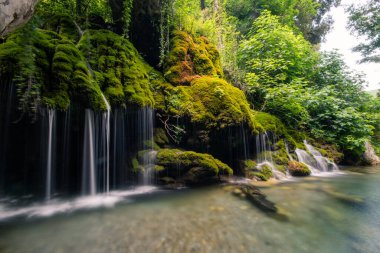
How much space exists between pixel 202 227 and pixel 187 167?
8.07ft

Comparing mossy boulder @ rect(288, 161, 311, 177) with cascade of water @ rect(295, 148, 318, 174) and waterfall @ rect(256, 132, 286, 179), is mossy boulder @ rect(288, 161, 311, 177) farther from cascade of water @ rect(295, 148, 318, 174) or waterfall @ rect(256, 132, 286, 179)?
cascade of water @ rect(295, 148, 318, 174)

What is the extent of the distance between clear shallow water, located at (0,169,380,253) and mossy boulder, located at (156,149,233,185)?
2.93 feet

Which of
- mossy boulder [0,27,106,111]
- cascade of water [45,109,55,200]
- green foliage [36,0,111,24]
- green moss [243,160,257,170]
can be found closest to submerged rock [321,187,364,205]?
green moss [243,160,257,170]

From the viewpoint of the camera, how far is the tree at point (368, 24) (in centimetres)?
1357

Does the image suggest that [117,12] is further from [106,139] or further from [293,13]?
[293,13]

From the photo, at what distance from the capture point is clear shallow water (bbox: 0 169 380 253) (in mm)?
2401

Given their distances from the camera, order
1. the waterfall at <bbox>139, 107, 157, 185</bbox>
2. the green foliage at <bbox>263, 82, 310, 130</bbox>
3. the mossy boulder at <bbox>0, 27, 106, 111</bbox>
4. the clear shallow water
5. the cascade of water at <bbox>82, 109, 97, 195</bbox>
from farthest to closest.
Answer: the green foliage at <bbox>263, 82, 310, 130</bbox>, the waterfall at <bbox>139, 107, 157, 185</bbox>, the cascade of water at <bbox>82, 109, 97, 195</bbox>, the mossy boulder at <bbox>0, 27, 106, 111</bbox>, the clear shallow water

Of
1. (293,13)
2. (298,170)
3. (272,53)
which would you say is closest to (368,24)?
(293,13)

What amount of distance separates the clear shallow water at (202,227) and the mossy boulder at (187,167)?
0.89 metres

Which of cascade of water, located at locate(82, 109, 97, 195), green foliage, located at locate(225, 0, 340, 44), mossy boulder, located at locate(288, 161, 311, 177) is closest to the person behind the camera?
cascade of water, located at locate(82, 109, 97, 195)

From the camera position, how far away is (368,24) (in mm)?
13977

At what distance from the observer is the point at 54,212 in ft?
11.5

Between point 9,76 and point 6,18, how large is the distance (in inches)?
100

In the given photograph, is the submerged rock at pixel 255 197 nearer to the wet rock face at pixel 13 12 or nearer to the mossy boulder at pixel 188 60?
the mossy boulder at pixel 188 60
